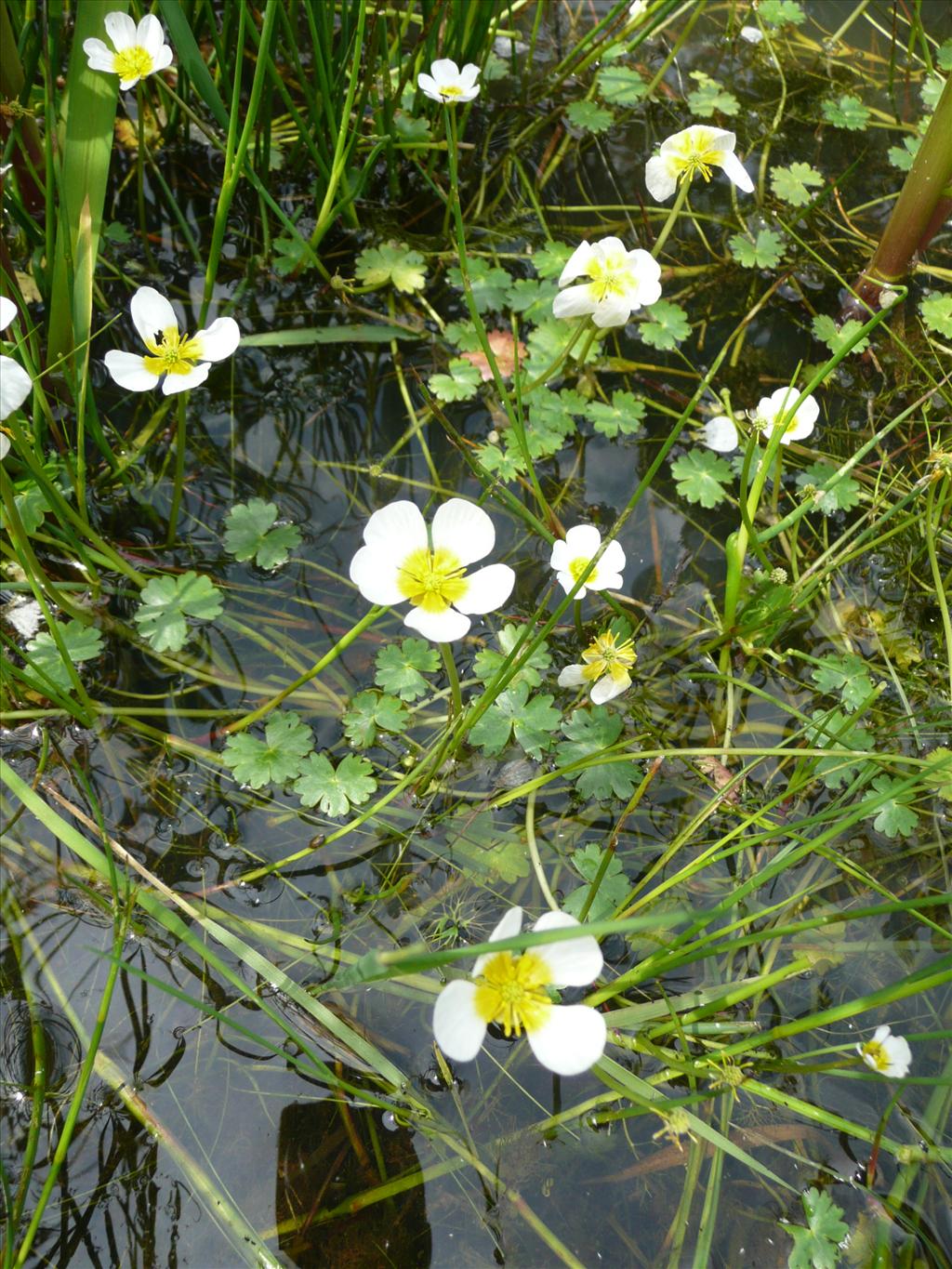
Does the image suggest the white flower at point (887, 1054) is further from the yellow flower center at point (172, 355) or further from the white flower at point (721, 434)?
the yellow flower center at point (172, 355)

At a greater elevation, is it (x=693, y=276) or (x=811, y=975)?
(x=693, y=276)

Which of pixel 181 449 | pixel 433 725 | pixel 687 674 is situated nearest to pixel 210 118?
pixel 181 449

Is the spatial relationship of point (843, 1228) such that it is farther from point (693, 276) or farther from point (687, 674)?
point (693, 276)

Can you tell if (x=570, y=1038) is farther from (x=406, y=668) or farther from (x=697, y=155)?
(x=697, y=155)

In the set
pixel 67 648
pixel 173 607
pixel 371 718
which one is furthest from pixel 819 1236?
pixel 67 648

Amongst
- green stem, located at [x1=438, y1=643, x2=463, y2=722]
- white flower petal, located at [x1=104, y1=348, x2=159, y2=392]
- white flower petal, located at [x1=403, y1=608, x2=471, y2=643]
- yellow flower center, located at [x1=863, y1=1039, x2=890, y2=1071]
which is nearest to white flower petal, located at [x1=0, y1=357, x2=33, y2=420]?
white flower petal, located at [x1=104, y1=348, x2=159, y2=392]

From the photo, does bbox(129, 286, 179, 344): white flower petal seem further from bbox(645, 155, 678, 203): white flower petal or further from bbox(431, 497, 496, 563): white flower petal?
bbox(645, 155, 678, 203): white flower petal
